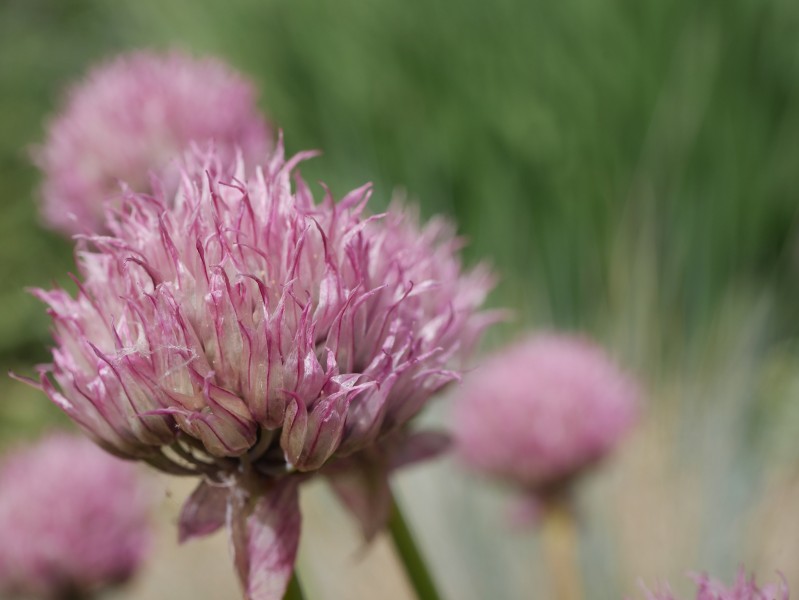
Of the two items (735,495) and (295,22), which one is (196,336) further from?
(295,22)

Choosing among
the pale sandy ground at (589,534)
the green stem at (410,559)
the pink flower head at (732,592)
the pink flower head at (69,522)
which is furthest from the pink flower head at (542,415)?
the pale sandy ground at (589,534)

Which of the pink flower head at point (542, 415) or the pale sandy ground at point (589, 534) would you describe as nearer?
the pink flower head at point (542, 415)

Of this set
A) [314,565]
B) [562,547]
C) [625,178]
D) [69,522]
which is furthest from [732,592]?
[625,178]

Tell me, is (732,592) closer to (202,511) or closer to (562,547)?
(202,511)

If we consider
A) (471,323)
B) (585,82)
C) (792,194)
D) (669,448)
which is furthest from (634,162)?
(471,323)

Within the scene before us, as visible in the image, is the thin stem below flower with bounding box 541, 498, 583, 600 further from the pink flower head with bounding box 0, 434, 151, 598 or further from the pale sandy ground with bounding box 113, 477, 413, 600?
the pale sandy ground with bounding box 113, 477, 413, 600

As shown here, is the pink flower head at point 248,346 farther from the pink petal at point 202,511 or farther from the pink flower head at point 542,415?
the pink flower head at point 542,415
